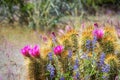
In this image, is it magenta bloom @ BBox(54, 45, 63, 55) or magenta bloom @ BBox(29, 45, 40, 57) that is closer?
magenta bloom @ BBox(54, 45, 63, 55)

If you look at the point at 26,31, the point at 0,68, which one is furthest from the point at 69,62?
the point at 26,31

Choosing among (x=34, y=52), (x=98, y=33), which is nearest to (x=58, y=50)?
(x=34, y=52)

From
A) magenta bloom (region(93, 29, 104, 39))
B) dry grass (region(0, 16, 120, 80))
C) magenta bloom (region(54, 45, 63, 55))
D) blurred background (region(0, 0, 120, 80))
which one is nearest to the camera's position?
magenta bloom (region(54, 45, 63, 55))

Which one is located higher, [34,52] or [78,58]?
[34,52]

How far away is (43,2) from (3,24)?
129 centimetres

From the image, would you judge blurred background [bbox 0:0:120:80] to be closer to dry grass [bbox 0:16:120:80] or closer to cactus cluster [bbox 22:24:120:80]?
dry grass [bbox 0:16:120:80]

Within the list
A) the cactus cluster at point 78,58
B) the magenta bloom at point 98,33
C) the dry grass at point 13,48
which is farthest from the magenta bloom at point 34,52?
the dry grass at point 13,48

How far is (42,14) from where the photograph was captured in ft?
40.2

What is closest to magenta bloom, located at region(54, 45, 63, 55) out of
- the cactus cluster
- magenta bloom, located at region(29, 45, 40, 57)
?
the cactus cluster

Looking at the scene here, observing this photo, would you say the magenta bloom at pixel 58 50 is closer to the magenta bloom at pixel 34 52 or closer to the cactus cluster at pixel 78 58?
the cactus cluster at pixel 78 58

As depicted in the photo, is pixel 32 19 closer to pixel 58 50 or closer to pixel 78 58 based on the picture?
pixel 78 58

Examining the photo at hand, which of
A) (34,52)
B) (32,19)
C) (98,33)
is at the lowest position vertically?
(32,19)

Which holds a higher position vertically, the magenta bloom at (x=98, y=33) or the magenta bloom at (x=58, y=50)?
the magenta bloom at (x=98, y=33)

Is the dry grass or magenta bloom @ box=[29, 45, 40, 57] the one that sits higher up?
magenta bloom @ box=[29, 45, 40, 57]
